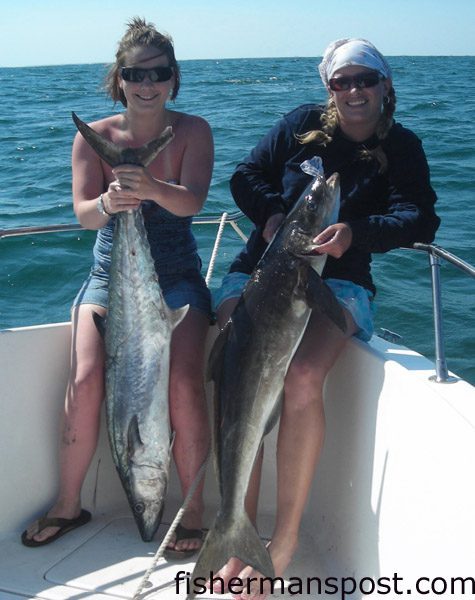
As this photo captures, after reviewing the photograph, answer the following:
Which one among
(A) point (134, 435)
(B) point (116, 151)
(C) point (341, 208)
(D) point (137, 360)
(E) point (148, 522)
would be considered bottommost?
(E) point (148, 522)

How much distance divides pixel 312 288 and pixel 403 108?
65.0 feet

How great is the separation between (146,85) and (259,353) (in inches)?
48.2

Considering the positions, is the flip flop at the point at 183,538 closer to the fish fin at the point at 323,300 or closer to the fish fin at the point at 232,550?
the fish fin at the point at 232,550

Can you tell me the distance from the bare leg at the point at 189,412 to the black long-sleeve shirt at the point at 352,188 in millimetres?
457

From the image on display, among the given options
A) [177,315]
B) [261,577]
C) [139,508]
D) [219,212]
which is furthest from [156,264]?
[219,212]

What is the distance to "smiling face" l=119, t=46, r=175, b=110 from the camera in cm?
308

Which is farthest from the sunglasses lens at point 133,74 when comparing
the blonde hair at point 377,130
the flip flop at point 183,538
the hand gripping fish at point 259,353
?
the flip flop at point 183,538

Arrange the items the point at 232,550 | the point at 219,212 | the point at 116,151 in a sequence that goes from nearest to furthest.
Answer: the point at 232,550 → the point at 116,151 → the point at 219,212

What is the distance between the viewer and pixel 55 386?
10.7 ft

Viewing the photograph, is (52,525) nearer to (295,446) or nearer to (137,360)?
(137,360)

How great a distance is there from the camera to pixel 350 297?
10.1ft

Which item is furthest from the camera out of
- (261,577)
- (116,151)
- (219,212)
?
(219,212)

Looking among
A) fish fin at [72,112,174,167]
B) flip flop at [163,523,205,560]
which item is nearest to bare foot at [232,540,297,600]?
flip flop at [163,523,205,560]

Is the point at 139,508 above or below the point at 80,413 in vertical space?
below
